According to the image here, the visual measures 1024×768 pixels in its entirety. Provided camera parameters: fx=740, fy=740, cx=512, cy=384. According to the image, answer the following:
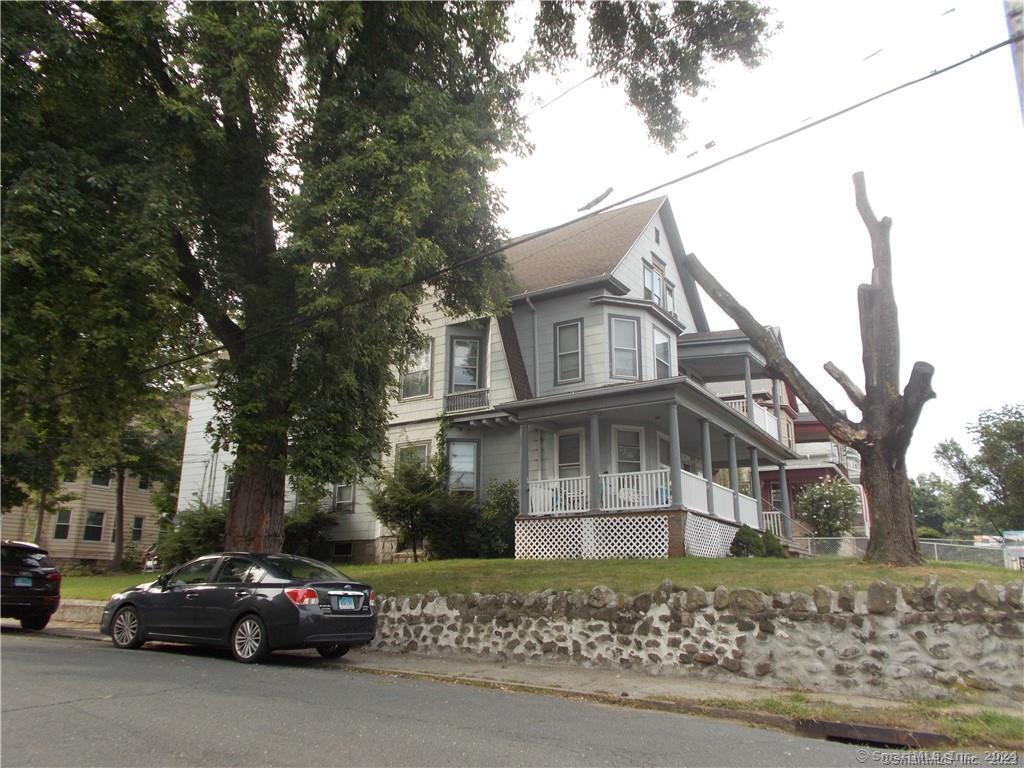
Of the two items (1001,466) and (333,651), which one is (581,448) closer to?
(333,651)

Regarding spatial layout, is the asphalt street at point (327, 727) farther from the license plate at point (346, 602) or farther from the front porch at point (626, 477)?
the front porch at point (626, 477)

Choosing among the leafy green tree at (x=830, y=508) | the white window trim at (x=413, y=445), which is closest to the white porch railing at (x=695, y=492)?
the white window trim at (x=413, y=445)

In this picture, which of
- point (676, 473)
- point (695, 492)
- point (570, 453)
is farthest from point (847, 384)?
point (570, 453)

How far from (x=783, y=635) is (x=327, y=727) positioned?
5681mm

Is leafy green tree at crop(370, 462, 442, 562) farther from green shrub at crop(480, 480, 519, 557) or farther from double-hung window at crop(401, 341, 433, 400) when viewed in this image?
double-hung window at crop(401, 341, 433, 400)

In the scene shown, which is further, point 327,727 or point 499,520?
point 499,520

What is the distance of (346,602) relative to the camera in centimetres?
1047

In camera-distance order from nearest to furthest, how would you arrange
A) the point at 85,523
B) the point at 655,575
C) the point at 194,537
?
the point at 655,575, the point at 194,537, the point at 85,523

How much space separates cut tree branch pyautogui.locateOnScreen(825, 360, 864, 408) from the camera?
1148 centimetres

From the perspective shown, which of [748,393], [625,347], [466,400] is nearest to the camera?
[625,347]

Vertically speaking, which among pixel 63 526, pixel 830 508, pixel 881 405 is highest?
pixel 881 405

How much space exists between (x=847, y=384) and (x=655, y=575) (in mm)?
4324

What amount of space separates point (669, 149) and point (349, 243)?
24.3ft

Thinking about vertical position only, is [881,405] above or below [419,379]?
below
